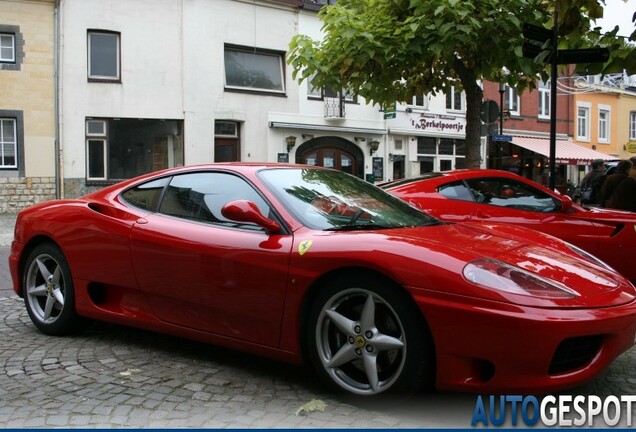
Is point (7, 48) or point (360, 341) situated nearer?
point (360, 341)

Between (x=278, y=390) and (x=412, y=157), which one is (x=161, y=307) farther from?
(x=412, y=157)

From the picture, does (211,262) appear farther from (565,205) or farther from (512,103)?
(512,103)

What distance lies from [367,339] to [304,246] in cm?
60

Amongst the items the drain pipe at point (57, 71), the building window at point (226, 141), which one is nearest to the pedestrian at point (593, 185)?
the building window at point (226, 141)

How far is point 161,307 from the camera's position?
3.86 meters

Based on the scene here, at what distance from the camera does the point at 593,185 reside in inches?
454

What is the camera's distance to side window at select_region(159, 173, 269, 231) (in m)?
3.74

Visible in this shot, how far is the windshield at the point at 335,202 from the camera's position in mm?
3551

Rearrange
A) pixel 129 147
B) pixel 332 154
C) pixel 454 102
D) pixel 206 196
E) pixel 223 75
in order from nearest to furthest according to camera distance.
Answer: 1. pixel 206 196
2. pixel 129 147
3. pixel 223 75
4. pixel 332 154
5. pixel 454 102

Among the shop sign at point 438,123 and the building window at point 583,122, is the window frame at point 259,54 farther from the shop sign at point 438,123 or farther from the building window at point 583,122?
the building window at point 583,122

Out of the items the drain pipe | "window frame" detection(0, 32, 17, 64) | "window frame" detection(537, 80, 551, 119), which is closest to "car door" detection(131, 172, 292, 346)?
the drain pipe

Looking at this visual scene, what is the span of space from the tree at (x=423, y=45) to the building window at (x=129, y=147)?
27.0ft

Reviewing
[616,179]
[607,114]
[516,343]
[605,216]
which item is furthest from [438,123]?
[516,343]

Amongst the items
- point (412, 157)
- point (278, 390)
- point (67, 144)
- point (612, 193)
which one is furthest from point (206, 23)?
point (278, 390)
